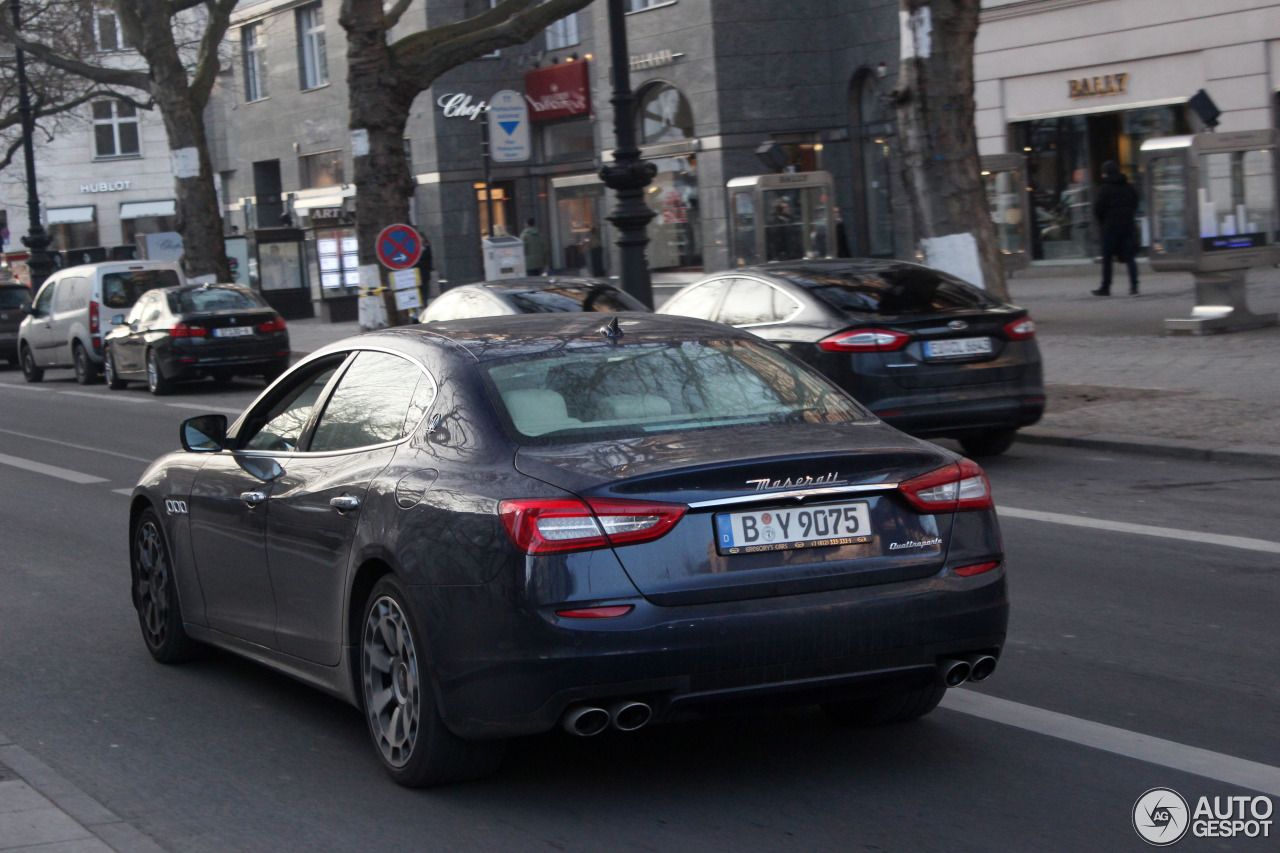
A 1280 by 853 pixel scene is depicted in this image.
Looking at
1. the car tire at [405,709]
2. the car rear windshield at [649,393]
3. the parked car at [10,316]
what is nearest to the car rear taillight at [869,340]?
the car rear windshield at [649,393]

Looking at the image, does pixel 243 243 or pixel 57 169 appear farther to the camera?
pixel 57 169

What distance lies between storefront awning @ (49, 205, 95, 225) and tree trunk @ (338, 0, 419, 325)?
185 ft

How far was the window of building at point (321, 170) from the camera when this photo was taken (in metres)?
46.5

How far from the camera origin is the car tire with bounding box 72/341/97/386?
25906mm

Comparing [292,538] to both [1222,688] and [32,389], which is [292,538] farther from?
[32,389]

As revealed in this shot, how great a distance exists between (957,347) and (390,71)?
530 inches

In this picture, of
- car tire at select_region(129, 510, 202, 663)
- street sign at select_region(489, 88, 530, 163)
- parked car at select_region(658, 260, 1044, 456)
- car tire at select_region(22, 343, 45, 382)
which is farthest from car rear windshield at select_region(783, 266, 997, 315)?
car tire at select_region(22, 343, 45, 382)

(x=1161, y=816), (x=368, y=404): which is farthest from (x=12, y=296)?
(x=1161, y=816)

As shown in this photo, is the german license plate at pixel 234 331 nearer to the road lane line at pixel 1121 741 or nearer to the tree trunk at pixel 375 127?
the tree trunk at pixel 375 127

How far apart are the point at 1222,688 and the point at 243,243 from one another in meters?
36.4

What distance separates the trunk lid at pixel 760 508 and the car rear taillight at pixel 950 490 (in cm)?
3

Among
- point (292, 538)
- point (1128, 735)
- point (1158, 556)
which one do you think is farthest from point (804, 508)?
point (1158, 556)

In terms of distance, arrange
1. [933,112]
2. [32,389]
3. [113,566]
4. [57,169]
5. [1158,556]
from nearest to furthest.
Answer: [1158,556], [113,566], [933,112], [32,389], [57,169]

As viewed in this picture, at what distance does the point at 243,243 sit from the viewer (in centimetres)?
3969
